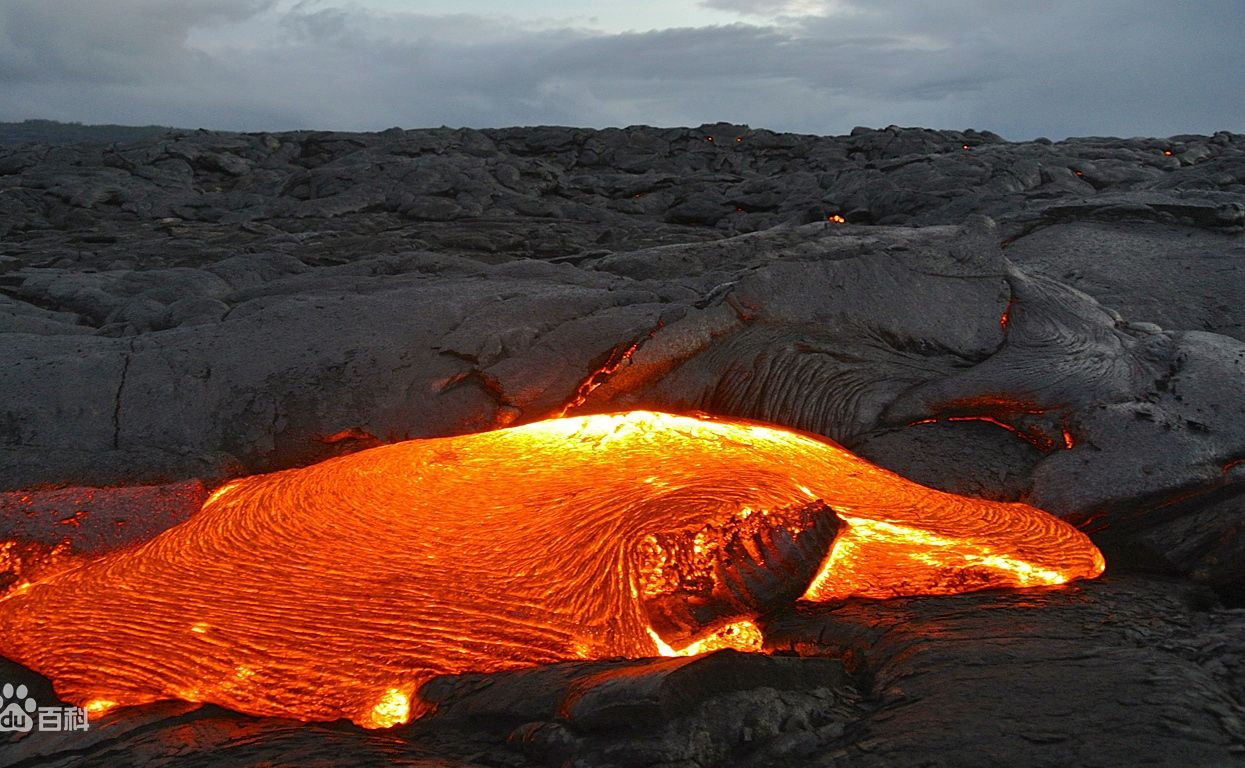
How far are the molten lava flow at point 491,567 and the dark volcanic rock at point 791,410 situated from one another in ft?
0.71

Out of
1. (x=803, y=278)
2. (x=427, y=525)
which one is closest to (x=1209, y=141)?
(x=803, y=278)

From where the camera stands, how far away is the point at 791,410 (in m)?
5.30

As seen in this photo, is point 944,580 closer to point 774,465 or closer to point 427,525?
point 774,465

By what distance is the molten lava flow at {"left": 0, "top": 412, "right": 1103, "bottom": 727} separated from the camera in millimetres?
3477

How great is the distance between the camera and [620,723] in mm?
2652

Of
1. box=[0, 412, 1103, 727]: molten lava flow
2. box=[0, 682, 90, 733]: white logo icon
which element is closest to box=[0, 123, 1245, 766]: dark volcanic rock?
box=[0, 682, 90, 733]: white logo icon

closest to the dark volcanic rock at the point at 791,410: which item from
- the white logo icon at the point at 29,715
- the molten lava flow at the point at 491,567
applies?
the white logo icon at the point at 29,715

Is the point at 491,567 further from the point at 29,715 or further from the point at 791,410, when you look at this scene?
the point at 791,410

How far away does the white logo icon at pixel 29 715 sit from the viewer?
313 cm

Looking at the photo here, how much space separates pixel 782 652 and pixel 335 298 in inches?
173

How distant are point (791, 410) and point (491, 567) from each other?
7.41ft

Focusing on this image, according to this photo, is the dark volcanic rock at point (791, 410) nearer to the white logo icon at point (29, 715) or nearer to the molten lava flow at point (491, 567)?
the white logo icon at point (29, 715)

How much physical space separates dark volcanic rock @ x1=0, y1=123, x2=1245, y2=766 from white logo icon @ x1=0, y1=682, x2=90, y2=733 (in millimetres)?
105

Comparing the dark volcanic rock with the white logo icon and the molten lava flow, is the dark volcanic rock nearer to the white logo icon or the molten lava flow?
the white logo icon
